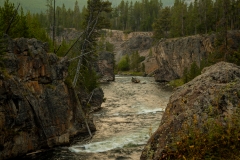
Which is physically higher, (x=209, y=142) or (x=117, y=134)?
(x=209, y=142)

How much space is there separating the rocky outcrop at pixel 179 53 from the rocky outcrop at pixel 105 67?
15570 mm

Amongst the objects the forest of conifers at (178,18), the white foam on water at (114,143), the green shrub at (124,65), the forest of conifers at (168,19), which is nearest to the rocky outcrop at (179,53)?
the forest of conifers at (168,19)

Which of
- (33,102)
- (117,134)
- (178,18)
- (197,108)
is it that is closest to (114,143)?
(117,134)

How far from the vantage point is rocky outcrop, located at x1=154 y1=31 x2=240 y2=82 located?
70.1 m

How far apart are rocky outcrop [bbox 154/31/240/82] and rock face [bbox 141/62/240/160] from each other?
6100 cm

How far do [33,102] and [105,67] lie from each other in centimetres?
7178

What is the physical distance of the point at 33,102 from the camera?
62.3 feet

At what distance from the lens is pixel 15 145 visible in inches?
679

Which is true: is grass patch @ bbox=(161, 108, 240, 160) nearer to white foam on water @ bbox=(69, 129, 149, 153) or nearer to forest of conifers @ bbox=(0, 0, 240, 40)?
white foam on water @ bbox=(69, 129, 149, 153)

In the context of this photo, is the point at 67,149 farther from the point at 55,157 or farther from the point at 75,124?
the point at 75,124

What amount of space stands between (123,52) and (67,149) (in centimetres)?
12550

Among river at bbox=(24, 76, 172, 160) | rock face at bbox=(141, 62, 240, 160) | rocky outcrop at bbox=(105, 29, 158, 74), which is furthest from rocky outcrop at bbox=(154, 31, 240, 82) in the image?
rock face at bbox=(141, 62, 240, 160)

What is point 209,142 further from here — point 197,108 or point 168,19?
point 168,19

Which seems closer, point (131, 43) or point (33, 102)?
point (33, 102)
